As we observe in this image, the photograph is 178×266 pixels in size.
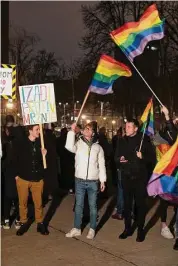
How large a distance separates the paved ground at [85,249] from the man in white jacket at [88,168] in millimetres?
345

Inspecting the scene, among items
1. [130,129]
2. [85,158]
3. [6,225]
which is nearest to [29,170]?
[85,158]

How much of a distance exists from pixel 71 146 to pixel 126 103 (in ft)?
80.7

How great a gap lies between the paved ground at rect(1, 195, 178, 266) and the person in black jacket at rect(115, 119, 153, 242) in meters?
0.32

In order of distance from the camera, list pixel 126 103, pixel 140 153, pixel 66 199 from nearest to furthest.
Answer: pixel 140 153 < pixel 66 199 < pixel 126 103

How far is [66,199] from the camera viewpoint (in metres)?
10.3

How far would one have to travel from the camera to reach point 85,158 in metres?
6.89

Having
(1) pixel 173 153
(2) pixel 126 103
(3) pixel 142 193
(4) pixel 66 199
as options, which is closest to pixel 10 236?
(3) pixel 142 193

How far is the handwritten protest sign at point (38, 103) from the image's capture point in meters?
7.34

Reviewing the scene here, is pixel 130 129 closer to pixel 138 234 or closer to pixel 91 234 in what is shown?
pixel 138 234

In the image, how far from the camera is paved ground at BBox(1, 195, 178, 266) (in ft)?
19.0

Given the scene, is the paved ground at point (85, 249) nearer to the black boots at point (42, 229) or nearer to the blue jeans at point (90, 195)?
the black boots at point (42, 229)

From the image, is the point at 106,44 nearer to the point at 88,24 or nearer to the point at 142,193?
the point at 88,24

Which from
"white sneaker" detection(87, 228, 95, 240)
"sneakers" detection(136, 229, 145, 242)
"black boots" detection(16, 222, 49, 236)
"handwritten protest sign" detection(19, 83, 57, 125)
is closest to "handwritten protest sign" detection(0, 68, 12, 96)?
"handwritten protest sign" detection(19, 83, 57, 125)

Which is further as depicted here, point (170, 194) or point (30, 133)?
point (30, 133)
